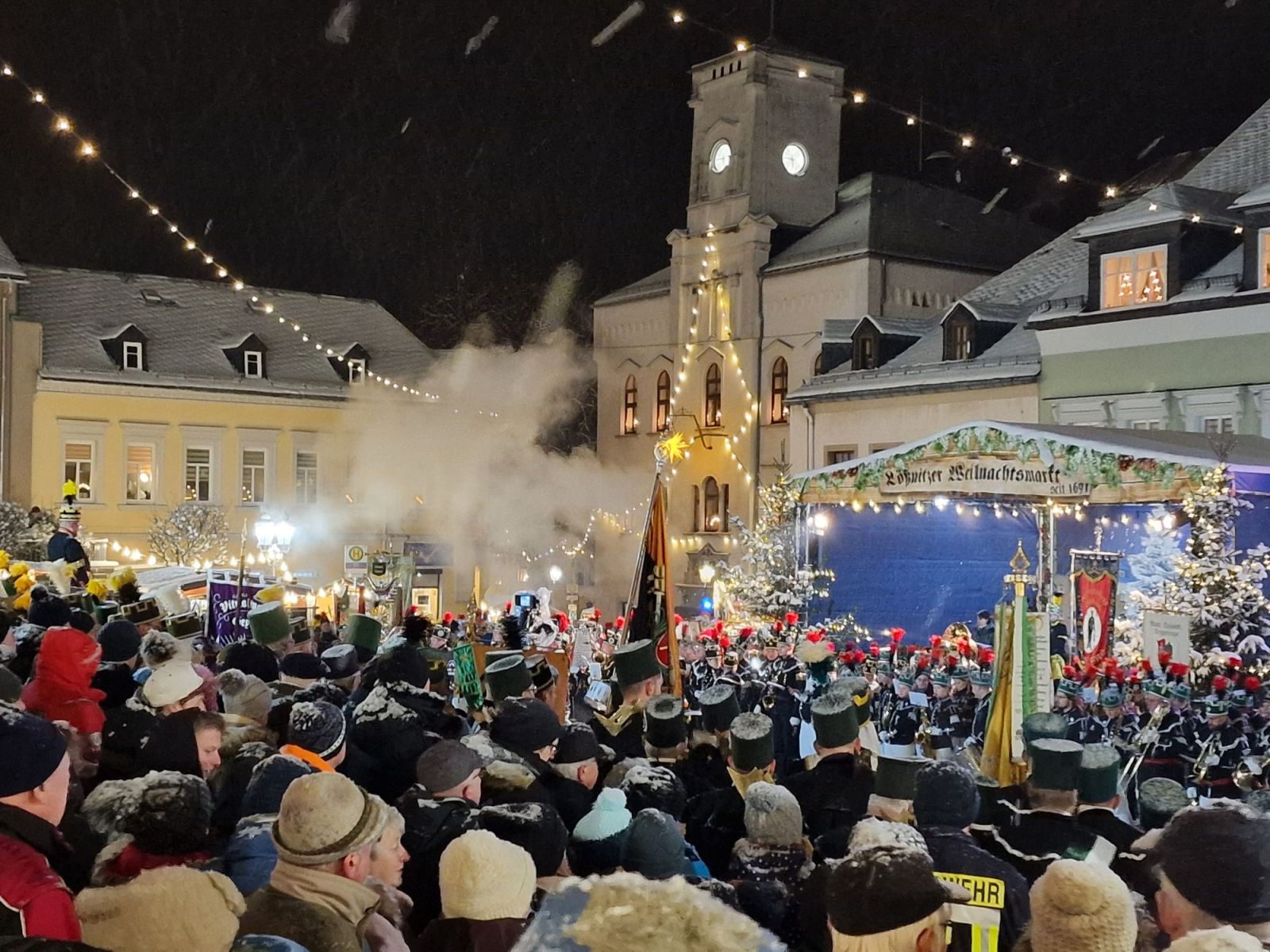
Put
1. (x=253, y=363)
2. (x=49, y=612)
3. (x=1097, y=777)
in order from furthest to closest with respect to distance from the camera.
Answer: (x=253, y=363) < (x=49, y=612) < (x=1097, y=777)

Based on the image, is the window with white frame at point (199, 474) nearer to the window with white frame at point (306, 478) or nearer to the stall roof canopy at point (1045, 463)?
the window with white frame at point (306, 478)

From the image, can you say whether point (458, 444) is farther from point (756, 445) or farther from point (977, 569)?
point (977, 569)

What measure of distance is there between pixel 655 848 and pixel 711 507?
3395 centimetres

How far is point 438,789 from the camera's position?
211 inches

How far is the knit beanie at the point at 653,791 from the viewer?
579 cm

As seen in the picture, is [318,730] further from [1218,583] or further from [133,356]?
[133,356]

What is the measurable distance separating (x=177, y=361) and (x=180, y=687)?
34.6 m

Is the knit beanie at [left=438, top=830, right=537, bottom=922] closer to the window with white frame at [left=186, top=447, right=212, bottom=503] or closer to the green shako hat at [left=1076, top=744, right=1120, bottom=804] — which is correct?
the green shako hat at [left=1076, top=744, right=1120, bottom=804]

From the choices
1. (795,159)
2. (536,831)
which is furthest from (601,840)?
(795,159)

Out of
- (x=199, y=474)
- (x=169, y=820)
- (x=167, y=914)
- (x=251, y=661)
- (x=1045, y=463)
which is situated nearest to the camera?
(x=167, y=914)

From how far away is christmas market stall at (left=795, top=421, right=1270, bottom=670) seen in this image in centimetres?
1667

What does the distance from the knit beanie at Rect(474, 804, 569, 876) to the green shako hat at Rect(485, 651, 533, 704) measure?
345cm

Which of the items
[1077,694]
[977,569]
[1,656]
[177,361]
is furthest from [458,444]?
[1,656]

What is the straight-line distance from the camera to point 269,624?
9.91 m
